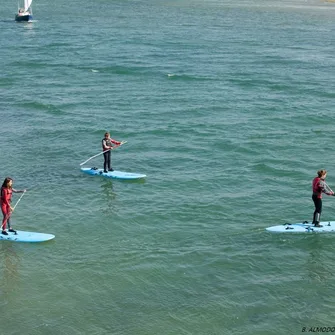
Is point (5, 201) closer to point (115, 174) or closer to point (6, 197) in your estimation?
point (6, 197)

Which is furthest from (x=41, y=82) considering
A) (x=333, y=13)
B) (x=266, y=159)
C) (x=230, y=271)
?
(x=333, y=13)

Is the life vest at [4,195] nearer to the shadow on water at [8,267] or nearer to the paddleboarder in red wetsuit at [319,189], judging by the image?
the shadow on water at [8,267]

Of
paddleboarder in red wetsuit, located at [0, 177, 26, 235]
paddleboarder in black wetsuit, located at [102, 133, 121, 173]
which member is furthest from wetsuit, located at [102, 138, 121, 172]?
paddleboarder in red wetsuit, located at [0, 177, 26, 235]

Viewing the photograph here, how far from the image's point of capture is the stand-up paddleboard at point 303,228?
26.8m

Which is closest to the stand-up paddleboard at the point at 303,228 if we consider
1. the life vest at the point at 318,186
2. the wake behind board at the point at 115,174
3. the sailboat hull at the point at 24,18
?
the life vest at the point at 318,186

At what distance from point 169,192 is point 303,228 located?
7.83 m

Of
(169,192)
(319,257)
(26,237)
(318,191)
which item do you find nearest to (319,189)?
(318,191)

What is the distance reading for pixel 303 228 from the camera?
88.3 feet

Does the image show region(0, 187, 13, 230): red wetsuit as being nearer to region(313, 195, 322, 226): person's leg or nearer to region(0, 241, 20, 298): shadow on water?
region(0, 241, 20, 298): shadow on water

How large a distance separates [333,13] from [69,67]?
91464 mm

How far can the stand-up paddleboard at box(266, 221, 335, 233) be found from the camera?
87.8 ft

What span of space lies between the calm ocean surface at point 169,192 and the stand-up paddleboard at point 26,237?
0.33 meters

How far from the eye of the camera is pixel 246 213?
1163 inches

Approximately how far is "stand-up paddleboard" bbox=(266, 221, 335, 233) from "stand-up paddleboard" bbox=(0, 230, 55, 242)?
9.32m
